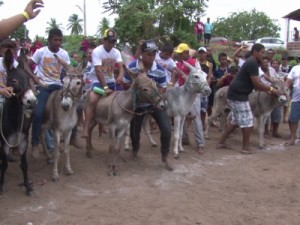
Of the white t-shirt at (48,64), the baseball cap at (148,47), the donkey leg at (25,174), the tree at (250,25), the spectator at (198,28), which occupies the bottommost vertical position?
the donkey leg at (25,174)

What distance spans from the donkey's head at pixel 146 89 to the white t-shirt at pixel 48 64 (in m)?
1.22

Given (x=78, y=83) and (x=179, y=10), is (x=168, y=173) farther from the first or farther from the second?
(x=179, y=10)

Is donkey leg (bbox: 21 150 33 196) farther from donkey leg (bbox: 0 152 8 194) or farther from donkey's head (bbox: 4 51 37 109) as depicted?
donkey's head (bbox: 4 51 37 109)

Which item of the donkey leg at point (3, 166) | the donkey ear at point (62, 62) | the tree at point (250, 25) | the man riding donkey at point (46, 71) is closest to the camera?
the donkey leg at point (3, 166)

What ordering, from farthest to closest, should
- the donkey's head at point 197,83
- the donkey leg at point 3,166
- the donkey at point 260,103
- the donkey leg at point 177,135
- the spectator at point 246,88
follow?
the donkey at point 260,103
the spectator at point 246,88
the donkey leg at point 177,135
the donkey's head at point 197,83
the donkey leg at point 3,166

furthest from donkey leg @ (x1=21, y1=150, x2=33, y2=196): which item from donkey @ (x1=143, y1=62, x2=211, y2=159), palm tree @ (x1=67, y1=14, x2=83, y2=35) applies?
palm tree @ (x1=67, y1=14, x2=83, y2=35)

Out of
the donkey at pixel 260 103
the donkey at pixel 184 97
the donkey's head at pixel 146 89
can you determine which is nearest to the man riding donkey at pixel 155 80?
the donkey's head at pixel 146 89

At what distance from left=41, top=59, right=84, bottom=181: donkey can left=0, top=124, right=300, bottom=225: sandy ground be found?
1.83ft

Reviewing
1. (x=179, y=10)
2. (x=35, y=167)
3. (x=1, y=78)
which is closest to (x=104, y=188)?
(x=35, y=167)

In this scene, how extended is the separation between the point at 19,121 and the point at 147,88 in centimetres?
205

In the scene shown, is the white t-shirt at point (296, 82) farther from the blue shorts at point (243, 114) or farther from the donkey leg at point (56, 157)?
the donkey leg at point (56, 157)

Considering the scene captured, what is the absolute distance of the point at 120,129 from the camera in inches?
271

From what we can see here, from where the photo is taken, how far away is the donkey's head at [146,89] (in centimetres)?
656

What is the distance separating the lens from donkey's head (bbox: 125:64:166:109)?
656 cm
